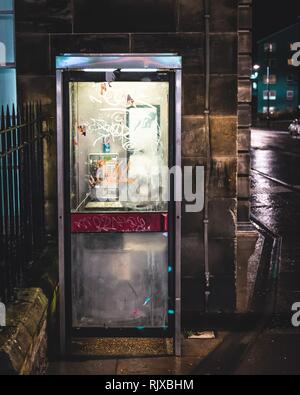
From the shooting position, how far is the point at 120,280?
6.18 m

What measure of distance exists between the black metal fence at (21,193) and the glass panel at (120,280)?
516 millimetres

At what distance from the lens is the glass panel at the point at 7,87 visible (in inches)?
267

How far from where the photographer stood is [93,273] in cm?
615

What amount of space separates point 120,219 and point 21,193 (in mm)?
917

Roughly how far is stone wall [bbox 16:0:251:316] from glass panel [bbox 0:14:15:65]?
8.7 inches

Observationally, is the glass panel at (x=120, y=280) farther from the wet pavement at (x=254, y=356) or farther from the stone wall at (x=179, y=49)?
the stone wall at (x=179, y=49)

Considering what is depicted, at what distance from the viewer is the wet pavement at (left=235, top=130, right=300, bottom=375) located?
5891 millimetres

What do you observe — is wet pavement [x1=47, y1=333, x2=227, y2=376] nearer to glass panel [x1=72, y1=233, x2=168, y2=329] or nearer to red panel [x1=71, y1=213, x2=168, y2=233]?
glass panel [x1=72, y1=233, x2=168, y2=329]

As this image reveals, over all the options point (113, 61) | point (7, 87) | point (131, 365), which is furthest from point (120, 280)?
point (7, 87)

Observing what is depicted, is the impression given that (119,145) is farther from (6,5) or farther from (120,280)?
(6,5)

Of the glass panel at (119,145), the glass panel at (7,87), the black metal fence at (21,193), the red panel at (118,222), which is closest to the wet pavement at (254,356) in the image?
the black metal fence at (21,193)

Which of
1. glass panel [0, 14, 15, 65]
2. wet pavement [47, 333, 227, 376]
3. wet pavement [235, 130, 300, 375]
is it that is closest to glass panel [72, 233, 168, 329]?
wet pavement [47, 333, 227, 376]

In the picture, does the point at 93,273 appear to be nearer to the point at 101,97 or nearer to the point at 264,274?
the point at 101,97
